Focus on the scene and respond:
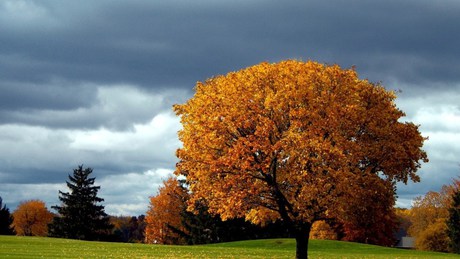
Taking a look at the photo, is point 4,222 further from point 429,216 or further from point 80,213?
point 429,216

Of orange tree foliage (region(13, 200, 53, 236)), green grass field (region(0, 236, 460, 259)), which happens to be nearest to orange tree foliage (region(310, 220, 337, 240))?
green grass field (region(0, 236, 460, 259))

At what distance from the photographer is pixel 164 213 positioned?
378 feet

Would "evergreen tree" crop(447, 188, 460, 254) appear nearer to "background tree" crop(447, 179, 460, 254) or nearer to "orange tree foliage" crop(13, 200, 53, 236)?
"background tree" crop(447, 179, 460, 254)

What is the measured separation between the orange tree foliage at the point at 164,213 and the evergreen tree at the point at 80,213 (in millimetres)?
10204

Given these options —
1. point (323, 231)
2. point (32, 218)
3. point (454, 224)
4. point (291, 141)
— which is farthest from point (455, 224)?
point (32, 218)

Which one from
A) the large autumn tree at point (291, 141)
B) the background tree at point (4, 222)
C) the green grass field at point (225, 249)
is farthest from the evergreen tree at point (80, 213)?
the large autumn tree at point (291, 141)

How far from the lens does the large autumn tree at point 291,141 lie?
3916cm

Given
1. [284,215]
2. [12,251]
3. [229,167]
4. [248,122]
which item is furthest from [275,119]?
[12,251]

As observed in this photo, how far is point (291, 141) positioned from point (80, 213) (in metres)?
75.8

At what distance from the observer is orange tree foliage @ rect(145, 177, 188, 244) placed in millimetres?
114125

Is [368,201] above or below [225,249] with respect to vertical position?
above

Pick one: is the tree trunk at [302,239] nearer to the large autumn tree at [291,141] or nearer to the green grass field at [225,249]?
the large autumn tree at [291,141]

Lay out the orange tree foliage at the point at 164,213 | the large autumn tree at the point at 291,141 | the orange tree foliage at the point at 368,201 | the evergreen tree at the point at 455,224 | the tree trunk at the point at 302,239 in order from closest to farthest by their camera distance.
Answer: the large autumn tree at the point at 291,141 → the orange tree foliage at the point at 368,201 → the tree trunk at the point at 302,239 → the evergreen tree at the point at 455,224 → the orange tree foliage at the point at 164,213

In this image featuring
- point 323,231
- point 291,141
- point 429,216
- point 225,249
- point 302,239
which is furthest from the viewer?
point 429,216
